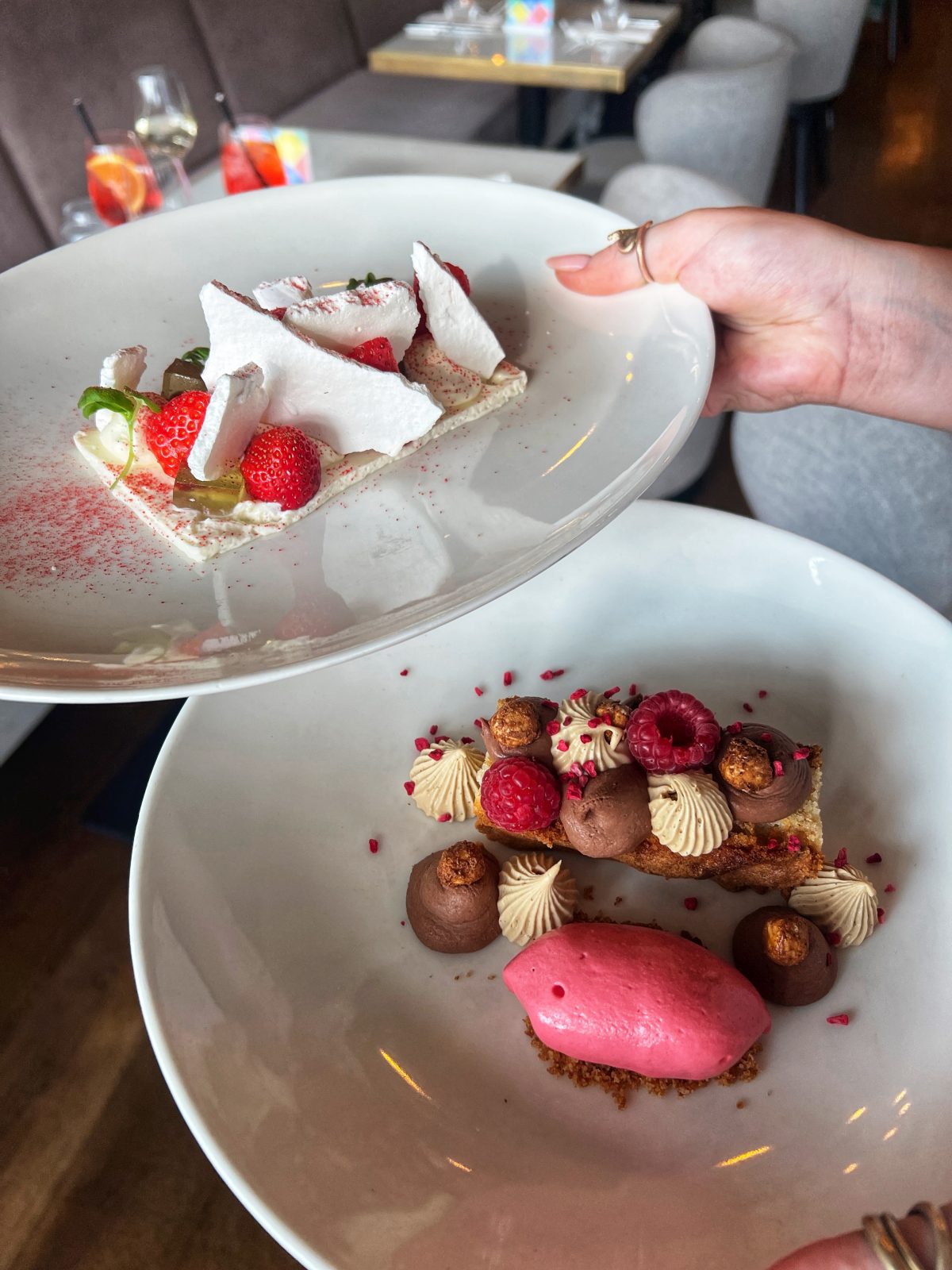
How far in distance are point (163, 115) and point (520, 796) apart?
293 centimetres

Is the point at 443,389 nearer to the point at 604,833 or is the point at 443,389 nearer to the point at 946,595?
the point at 604,833

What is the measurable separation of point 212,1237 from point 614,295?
1156 mm

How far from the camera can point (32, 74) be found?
117 inches

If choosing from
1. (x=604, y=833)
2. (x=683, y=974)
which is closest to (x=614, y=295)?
(x=604, y=833)

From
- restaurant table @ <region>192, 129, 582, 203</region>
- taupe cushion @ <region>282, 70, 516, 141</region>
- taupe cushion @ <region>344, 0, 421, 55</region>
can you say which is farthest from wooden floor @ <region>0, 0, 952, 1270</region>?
taupe cushion @ <region>344, 0, 421, 55</region>

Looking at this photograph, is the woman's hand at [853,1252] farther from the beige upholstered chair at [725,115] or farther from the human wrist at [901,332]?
the beige upholstered chair at [725,115]

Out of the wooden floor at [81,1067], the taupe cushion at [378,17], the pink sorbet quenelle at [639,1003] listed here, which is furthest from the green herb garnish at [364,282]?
the taupe cushion at [378,17]

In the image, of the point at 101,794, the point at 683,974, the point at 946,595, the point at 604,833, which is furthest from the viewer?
the point at 946,595

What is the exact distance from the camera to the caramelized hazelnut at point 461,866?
3.01 ft

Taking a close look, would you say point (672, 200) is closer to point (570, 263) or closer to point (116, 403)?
point (570, 263)

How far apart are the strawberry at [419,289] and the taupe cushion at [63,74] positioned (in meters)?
2.52

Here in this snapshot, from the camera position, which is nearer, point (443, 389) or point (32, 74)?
point (443, 389)

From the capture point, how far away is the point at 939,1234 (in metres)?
0.66

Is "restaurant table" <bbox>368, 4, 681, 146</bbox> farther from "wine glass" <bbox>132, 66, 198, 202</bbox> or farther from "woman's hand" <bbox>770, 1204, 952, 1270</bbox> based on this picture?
"woman's hand" <bbox>770, 1204, 952, 1270</bbox>
